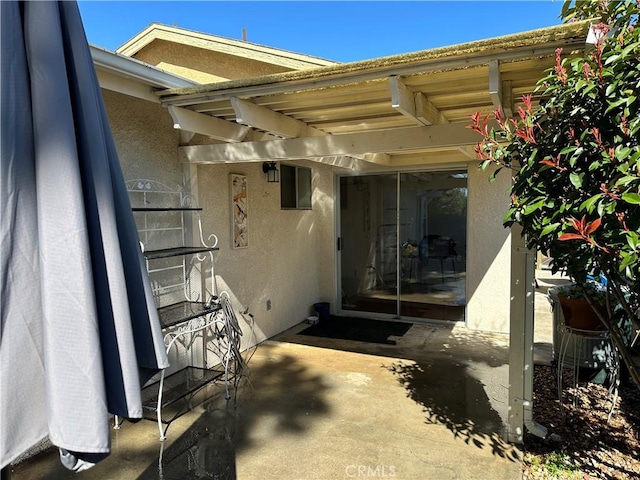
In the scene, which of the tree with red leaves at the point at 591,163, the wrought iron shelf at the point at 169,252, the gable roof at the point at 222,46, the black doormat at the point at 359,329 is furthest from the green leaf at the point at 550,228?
the gable roof at the point at 222,46

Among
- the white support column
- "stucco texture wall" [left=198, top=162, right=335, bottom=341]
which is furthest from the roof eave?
"stucco texture wall" [left=198, top=162, right=335, bottom=341]

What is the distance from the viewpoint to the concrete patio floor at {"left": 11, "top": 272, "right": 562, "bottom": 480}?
2947 millimetres

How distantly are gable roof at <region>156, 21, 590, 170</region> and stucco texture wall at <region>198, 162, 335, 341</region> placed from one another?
2.57 feet

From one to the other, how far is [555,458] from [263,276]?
4.03 meters

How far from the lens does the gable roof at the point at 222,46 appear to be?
6.34 metres

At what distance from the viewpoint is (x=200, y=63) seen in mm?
7664

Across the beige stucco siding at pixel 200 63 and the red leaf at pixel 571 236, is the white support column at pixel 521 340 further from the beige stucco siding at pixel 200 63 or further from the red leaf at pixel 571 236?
the beige stucco siding at pixel 200 63

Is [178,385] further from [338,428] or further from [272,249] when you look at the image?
[272,249]

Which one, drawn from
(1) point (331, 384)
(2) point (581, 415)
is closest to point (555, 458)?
(2) point (581, 415)

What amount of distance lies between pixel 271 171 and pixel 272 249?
3.77ft

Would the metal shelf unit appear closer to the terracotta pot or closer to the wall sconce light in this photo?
the wall sconce light

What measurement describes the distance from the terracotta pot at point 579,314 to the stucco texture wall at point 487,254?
90.1 inches

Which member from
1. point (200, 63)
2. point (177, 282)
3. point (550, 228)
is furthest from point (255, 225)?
point (550, 228)

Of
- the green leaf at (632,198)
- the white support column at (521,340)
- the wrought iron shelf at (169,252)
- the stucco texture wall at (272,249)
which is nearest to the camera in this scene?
the green leaf at (632,198)
